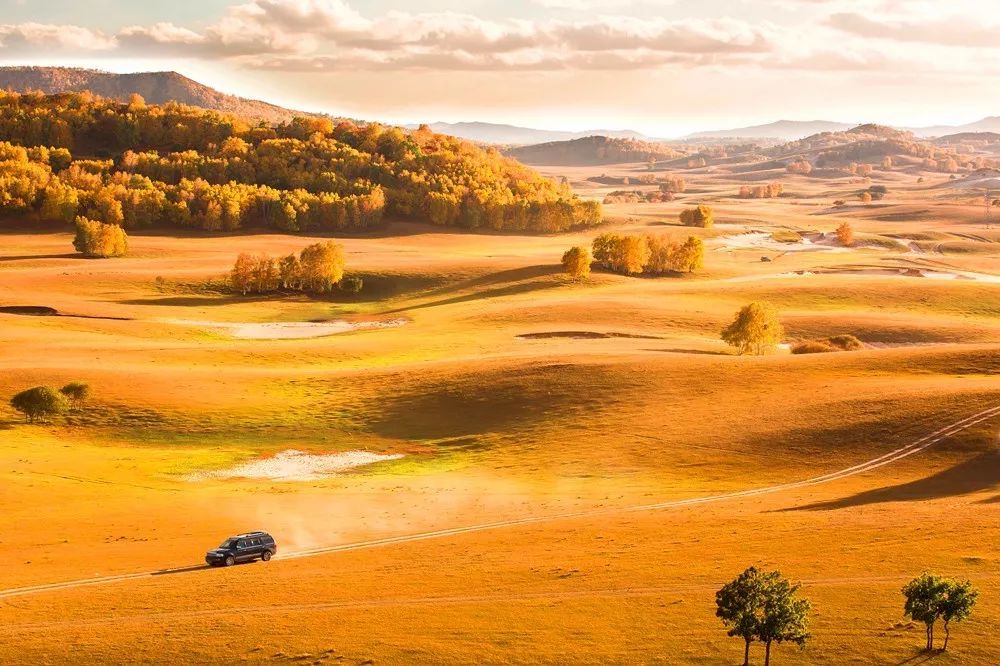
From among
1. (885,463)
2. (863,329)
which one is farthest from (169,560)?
(863,329)

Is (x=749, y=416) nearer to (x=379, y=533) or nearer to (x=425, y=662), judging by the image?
(x=379, y=533)

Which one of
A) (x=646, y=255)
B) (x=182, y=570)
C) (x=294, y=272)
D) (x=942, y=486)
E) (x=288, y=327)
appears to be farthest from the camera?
(x=646, y=255)

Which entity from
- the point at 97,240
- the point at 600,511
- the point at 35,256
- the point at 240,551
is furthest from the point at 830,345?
the point at 35,256

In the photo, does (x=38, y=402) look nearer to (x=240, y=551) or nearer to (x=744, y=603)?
(x=240, y=551)

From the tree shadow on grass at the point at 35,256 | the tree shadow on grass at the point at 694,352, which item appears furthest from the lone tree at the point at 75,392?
the tree shadow on grass at the point at 35,256

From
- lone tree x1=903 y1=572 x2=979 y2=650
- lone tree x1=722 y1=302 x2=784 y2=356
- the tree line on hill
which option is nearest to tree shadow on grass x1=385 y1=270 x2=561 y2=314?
the tree line on hill

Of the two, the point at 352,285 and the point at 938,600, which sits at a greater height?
the point at 352,285
